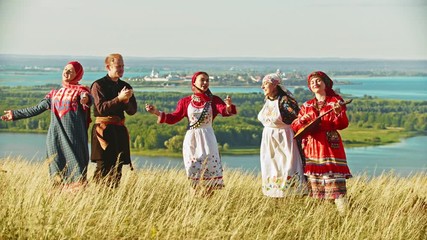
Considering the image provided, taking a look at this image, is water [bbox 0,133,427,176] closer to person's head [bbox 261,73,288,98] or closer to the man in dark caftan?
the man in dark caftan

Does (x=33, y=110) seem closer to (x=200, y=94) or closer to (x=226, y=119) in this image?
(x=200, y=94)

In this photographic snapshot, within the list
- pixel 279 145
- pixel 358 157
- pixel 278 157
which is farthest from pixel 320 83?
pixel 358 157

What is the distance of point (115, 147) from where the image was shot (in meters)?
9.34

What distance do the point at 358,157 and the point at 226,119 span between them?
10.0 meters

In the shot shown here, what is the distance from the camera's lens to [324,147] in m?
8.93

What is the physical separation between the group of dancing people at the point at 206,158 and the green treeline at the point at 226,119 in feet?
64.6

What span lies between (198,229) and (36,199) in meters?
1.54

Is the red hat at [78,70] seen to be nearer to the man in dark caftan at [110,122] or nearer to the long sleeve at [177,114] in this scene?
the man in dark caftan at [110,122]

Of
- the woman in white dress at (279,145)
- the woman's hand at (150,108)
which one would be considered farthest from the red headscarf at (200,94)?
the woman in white dress at (279,145)

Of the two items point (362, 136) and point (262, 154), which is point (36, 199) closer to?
point (262, 154)

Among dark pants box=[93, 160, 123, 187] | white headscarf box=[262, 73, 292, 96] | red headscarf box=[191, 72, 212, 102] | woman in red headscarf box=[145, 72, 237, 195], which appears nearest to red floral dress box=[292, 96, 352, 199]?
white headscarf box=[262, 73, 292, 96]

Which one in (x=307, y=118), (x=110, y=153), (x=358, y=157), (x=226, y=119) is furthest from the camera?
(x=226, y=119)

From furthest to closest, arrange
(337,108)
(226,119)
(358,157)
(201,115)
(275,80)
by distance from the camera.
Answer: (226,119) < (358,157) < (201,115) < (275,80) < (337,108)

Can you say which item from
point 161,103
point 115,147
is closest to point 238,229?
point 115,147
